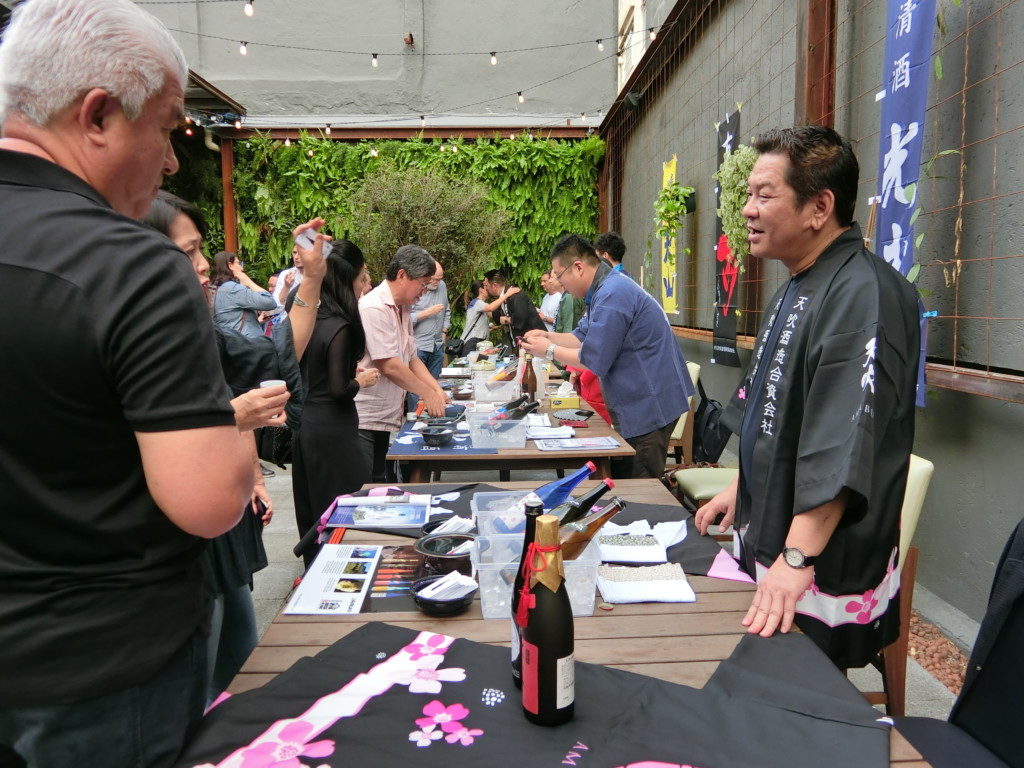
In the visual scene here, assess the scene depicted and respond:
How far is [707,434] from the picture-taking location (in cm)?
412

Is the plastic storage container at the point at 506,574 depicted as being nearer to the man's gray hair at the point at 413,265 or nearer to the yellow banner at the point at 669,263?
the man's gray hair at the point at 413,265

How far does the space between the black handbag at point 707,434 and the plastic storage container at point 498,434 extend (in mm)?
1175

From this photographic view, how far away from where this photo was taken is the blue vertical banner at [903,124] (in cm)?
271

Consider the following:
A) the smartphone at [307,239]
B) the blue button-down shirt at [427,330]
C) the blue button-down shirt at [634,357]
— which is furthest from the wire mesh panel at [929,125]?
the blue button-down shirt at [427,330]

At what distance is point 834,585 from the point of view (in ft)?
5.04

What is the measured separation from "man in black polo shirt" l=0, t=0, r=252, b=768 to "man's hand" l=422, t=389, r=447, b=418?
281 centimetres

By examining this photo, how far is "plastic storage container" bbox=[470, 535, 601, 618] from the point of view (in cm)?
140

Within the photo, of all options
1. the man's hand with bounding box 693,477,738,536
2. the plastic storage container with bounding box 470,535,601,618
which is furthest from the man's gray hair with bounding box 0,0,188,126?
the man's hand with bounding box 693,477,738,536

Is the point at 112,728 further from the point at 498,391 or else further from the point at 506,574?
the point at 498,391

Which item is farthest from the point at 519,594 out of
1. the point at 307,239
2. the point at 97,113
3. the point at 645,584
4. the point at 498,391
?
the point at 498,391

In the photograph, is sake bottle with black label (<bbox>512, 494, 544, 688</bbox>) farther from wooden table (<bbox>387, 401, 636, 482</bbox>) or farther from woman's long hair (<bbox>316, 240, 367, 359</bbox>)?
woman's long hair (<bbox>316, 240, 367, 359</bbox>)

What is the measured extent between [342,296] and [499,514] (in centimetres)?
178

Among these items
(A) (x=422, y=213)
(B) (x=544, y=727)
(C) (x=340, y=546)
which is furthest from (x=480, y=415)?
(A) (x=422, y=213)

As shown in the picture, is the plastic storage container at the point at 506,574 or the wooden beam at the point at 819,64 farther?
the wooden beam at the point at 819,64
